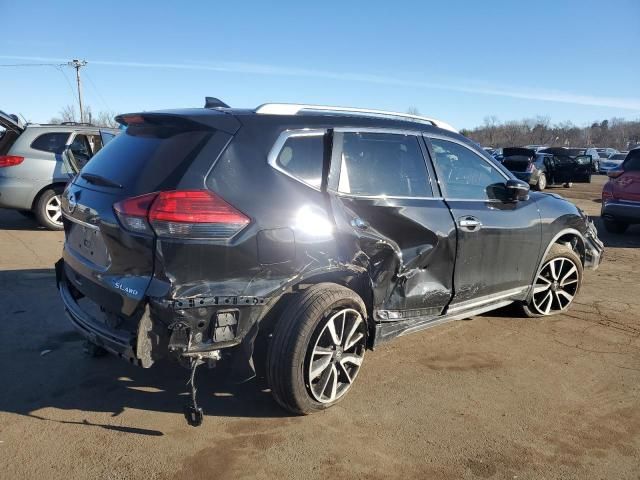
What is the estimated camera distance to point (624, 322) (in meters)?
5.18

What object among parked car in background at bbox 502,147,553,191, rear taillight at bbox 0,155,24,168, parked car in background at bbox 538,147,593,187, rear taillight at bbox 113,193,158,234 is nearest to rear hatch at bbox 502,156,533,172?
parked car in background at bbox 502,147,553,191

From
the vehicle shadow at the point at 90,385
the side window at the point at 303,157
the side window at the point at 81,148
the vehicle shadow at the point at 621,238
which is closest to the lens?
the side window at the point at 303,157

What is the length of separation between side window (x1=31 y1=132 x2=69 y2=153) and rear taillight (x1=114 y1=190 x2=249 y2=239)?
23.4 ft

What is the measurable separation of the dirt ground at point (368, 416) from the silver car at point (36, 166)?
4.61 metres

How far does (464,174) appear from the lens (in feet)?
14.3

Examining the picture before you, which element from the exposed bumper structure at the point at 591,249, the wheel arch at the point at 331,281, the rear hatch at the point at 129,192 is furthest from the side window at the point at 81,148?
the exposed bumper structure at the point at 591,249

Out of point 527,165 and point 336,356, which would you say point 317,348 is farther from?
point 527,165

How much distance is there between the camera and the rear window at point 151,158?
2.89 m

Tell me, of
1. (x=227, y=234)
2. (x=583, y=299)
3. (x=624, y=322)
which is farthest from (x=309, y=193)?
(x=583, y=299)

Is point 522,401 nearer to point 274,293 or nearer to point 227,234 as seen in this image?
point 274,293

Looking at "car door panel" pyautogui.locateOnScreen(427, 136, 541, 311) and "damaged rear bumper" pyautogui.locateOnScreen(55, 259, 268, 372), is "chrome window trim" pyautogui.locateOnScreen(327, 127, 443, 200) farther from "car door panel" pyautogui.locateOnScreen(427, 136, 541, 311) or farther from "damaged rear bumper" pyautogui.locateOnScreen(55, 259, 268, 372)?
"damaged rear bumper" pyautogui.locateOnScreen(55, 259, 268, 372)

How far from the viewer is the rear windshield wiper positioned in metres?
3.07

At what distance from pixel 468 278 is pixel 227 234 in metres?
2.20

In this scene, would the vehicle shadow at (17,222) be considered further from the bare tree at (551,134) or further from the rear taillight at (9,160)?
the bare tree at (551,134)
